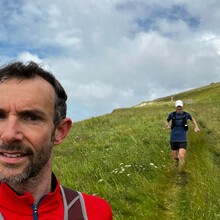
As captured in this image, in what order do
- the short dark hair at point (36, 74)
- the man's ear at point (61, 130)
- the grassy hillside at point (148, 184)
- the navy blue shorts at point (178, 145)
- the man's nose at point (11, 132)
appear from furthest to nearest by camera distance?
the navy blue shorts at point (178, 145) < the grassy hillside at point (148, 184) < the man's ear at point (61, 130) < the short dark hair at point (36, 74) < the man's nose at point (11, 132)

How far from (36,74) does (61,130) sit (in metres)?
0.55

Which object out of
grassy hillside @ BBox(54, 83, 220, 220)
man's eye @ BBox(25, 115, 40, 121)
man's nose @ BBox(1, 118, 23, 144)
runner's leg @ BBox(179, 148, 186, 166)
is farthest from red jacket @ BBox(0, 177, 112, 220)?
runner's leg @ BBox(179, 148, 186, 166)

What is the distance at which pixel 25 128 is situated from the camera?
2939 mm

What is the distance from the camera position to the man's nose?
9.30ft

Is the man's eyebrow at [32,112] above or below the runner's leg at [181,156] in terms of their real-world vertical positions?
below

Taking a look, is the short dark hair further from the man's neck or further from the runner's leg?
the runner's leg

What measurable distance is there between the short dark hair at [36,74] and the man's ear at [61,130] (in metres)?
0.05

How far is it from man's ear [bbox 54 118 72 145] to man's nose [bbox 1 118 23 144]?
1.53 ft

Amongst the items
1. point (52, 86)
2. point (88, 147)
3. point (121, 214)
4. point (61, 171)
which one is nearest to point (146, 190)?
point (121, 214)

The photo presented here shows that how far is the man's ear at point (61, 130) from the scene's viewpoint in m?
3.33

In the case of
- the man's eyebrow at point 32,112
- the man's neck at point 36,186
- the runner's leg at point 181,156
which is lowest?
the man's neck at point 36,186

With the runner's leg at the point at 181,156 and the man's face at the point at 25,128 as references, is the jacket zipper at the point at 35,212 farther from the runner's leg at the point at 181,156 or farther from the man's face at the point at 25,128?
the runner's leg at the point at 181,156

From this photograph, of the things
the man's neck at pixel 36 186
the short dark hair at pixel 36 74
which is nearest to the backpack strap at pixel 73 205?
the man's neck at pixel 36 186

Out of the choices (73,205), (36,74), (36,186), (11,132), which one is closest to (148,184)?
(73,205)
